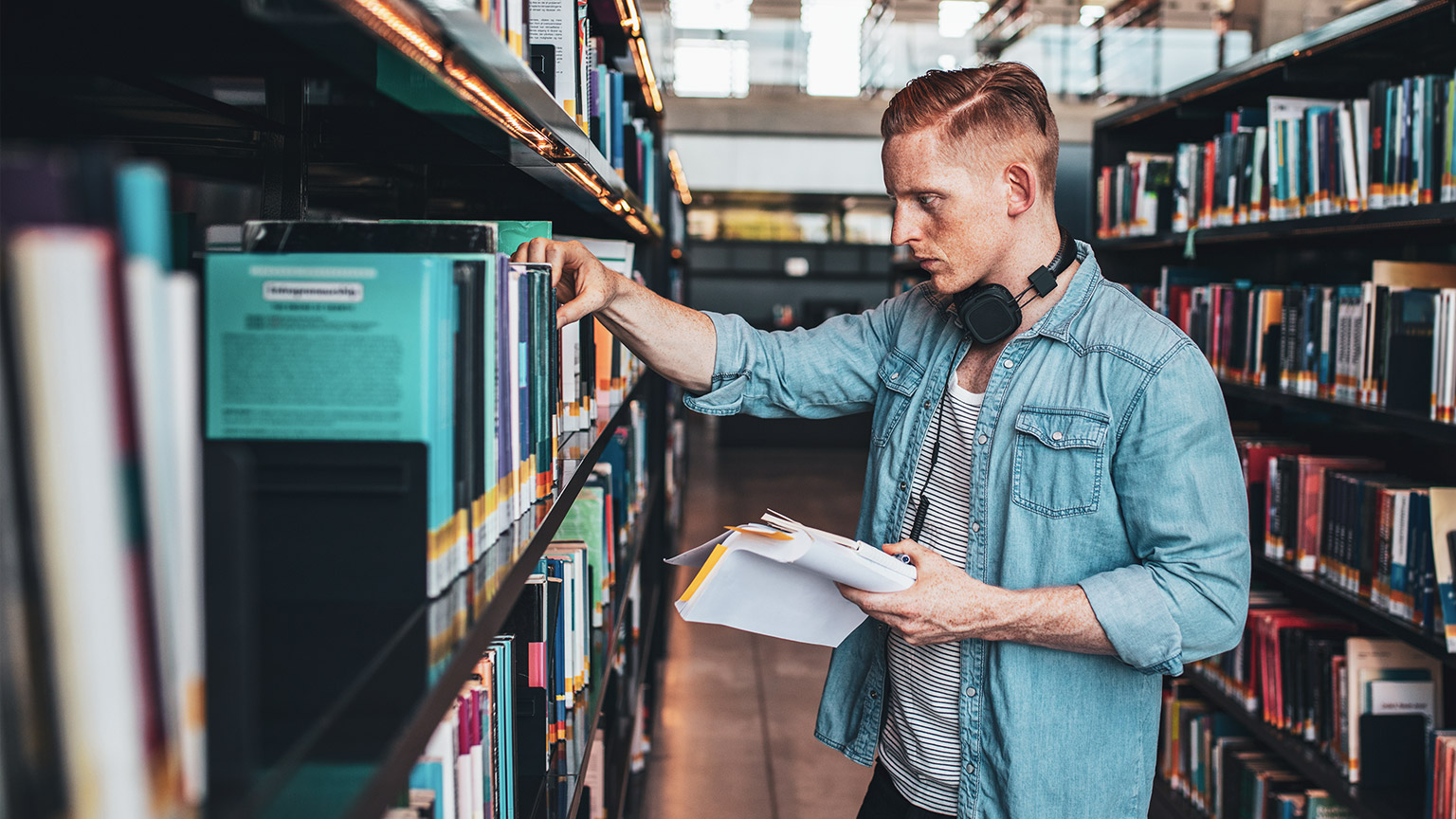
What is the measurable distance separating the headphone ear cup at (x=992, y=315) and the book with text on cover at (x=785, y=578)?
0.36m

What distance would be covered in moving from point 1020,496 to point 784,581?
0.36m

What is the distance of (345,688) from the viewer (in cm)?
60

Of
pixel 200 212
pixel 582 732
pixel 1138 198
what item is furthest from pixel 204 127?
pixel 1138 198

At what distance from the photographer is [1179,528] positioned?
1.31m

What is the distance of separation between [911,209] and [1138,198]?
8.28ft

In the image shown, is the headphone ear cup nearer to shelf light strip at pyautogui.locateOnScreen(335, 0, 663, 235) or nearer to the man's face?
the man's face

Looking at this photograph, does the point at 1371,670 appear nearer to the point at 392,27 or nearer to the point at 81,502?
the point at 392,27

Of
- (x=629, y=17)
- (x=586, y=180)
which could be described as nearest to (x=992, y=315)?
(x=586, y=180)

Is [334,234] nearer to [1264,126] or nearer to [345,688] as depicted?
[345,688]

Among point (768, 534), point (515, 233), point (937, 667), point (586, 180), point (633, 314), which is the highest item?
point (586, 180)

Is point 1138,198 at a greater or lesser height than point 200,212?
greater

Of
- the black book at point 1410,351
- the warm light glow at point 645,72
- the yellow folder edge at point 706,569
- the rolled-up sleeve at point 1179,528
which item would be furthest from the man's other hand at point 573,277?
the black book at point 1410,351

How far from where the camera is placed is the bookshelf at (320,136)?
0.52 metres

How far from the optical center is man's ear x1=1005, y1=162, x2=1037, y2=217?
1.41 m
